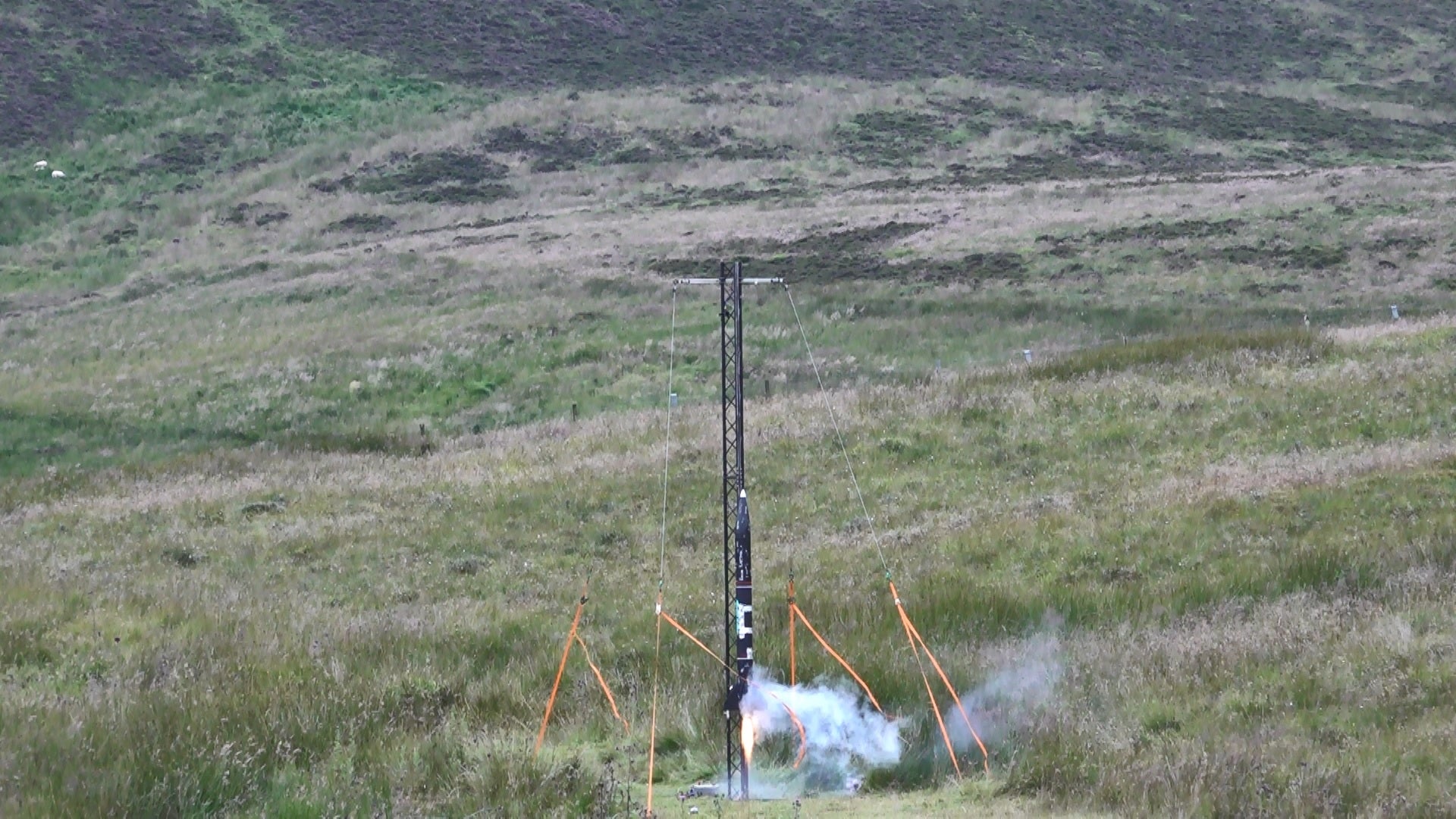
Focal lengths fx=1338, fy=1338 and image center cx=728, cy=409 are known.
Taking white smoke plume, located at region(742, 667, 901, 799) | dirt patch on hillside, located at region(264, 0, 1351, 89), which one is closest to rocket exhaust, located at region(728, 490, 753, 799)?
white smoke plume, located at region(742, 667, 901, 799)

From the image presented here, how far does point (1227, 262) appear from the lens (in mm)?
32531

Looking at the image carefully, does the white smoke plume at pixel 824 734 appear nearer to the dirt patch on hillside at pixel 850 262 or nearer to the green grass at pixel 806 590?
the green grass at pixel 806 590

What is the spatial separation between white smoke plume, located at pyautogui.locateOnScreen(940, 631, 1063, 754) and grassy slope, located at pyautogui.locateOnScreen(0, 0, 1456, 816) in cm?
18

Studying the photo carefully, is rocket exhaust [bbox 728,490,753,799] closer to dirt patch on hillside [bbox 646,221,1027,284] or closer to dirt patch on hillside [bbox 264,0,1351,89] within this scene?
dirt patch on hillside [bbox 646,221,1027,284]

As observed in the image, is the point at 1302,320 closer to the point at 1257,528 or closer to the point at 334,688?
the point at 1257,528

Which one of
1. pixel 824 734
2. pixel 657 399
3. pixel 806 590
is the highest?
pixel 824 734

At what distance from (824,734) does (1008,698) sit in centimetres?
113

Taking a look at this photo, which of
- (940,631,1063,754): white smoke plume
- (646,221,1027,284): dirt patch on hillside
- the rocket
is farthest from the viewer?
(646,221,1027,284): dirt patch on hillside

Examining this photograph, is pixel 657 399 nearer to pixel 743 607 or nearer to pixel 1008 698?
pixel 1008 698

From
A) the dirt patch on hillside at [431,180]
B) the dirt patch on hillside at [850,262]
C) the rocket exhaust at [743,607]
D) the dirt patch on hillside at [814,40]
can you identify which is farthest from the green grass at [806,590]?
the dirt patch on hillside at [814,40]

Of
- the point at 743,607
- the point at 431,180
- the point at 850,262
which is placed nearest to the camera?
the point at 743,607

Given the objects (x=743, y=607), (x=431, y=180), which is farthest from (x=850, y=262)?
(x=743, y=607)

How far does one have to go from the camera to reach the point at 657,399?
26.6 m

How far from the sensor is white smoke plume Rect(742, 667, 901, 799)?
6.98 metres
